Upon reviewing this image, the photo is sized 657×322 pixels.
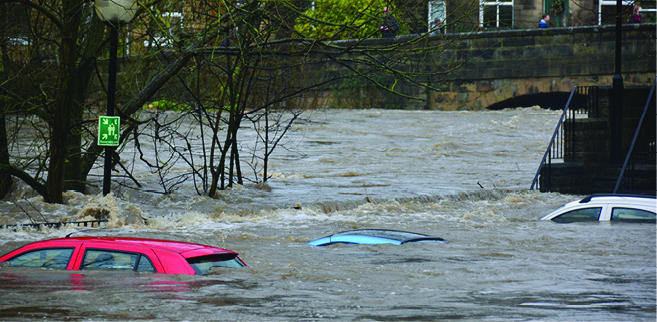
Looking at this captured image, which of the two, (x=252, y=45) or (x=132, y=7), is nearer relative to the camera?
(x=132, y=7)

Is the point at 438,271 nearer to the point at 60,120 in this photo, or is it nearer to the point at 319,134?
the point at 60,120

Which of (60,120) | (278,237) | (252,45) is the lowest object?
(278,237)

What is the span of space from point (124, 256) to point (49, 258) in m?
0.76

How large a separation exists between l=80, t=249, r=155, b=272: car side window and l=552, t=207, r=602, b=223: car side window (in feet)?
23.3

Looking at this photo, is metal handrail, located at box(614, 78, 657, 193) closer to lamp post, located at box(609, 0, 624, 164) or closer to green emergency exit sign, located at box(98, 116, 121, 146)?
lamp post, located at box(609, 0, 624, 164)

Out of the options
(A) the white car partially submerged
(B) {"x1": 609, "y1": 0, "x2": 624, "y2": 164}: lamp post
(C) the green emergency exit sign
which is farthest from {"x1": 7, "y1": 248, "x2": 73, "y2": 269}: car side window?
(B) {"x1": 609, "y1": 0, "x2": 624, "y2": 164}: lamp post

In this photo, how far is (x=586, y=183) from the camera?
2016 cm

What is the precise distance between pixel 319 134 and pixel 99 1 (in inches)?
755

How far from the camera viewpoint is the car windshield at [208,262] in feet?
25.3

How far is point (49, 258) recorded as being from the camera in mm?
8008

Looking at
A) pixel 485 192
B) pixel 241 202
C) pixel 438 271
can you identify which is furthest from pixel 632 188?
pixel 438 271

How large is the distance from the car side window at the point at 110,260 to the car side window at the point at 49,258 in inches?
8.7

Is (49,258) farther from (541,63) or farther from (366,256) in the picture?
(541,63)

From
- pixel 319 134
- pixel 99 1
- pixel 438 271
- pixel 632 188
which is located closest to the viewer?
pixel 438 271
